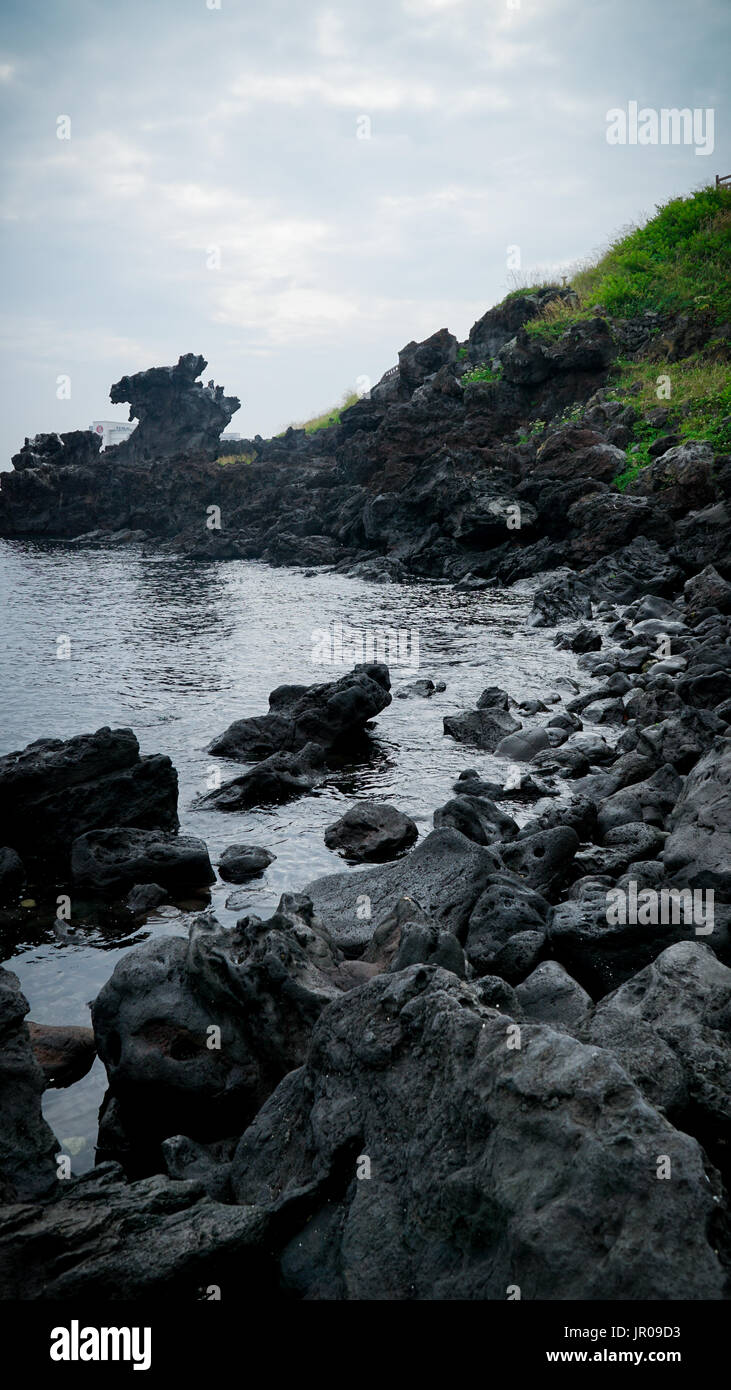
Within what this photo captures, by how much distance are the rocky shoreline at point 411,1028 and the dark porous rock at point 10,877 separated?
28 mm

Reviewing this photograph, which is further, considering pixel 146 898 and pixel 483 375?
pixel 483 375

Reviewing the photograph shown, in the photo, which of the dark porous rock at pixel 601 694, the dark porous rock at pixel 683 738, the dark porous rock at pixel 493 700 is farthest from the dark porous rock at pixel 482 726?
the dark porous rock at pixel 683 738

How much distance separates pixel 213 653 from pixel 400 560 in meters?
15.1

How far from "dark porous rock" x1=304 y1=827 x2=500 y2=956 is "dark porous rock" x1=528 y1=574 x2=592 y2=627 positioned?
14.8 meters

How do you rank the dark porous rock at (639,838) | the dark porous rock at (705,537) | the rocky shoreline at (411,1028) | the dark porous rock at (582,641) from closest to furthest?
the rocky shoreline at (411,1028) → the dark porous rock at (639,838) → the dark porous rock at (582,641) → the dark porous rock at (705,537)

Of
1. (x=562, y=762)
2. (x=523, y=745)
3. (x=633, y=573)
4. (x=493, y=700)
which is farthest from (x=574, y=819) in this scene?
(x=633, y=573)

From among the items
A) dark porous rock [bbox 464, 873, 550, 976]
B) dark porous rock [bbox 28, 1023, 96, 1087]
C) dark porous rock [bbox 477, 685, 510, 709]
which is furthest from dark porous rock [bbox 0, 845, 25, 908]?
dark porous rock [bbox 477, 685, 510, 709]

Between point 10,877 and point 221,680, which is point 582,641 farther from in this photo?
point 10,877

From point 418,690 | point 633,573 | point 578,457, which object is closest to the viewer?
point 418,690

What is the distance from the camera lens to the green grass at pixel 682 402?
2681 centimetres

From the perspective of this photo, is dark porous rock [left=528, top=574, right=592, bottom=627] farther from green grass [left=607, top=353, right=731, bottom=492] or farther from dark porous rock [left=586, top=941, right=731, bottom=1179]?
dark porous rock [left=586, top=941, right=731, bottom=1179]

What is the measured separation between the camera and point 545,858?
727 centimetres

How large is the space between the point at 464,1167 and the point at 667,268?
44.4 metres

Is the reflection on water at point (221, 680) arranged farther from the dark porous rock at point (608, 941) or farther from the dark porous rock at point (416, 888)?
the dark porous rock at point (608, 941)
